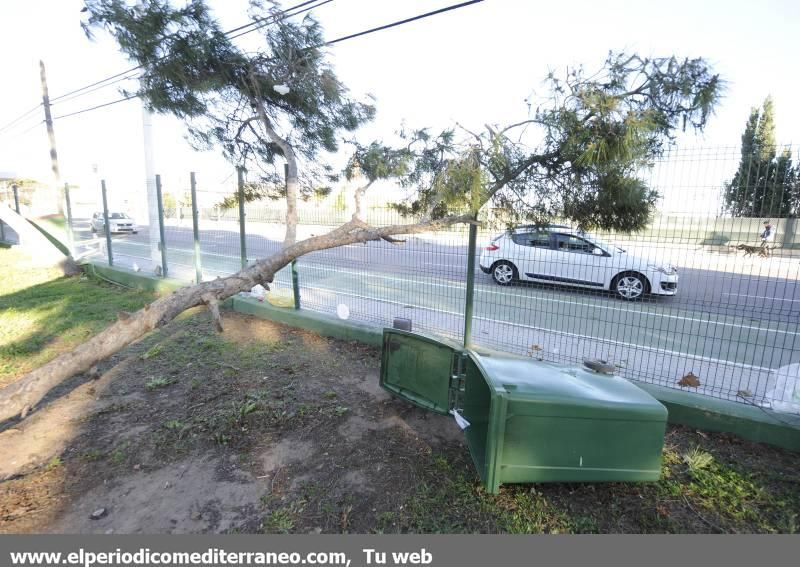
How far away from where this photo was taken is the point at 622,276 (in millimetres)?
5012

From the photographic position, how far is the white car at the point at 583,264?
445 cm

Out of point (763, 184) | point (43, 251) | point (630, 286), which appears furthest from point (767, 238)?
point (43, 251)

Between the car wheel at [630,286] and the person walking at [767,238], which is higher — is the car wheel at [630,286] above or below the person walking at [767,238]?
below

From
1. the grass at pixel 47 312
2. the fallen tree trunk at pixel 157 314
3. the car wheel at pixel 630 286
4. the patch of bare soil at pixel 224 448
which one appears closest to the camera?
the patch of bare soil at pixel 224 448

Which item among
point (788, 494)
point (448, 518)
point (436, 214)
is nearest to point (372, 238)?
point (436, 214)

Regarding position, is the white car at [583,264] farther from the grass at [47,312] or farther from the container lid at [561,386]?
the grass at [47,312]

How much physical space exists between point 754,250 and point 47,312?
9.88m

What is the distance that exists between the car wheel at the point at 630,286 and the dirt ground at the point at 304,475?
1.90 metres

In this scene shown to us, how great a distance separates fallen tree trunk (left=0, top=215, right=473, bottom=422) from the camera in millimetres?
2988

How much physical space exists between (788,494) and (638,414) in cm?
130

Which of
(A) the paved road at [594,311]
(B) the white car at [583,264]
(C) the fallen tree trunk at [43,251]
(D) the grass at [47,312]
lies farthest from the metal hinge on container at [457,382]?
(C) the fallen tree trunk at [43,251]

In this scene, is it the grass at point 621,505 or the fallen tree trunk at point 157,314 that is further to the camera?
the fallen tree trunk at point 157,314

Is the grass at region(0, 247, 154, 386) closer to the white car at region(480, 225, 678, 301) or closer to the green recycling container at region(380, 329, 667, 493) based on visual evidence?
the green recycling container at region(380, 329, 667, 493)

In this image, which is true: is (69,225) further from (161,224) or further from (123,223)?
(123,223)
